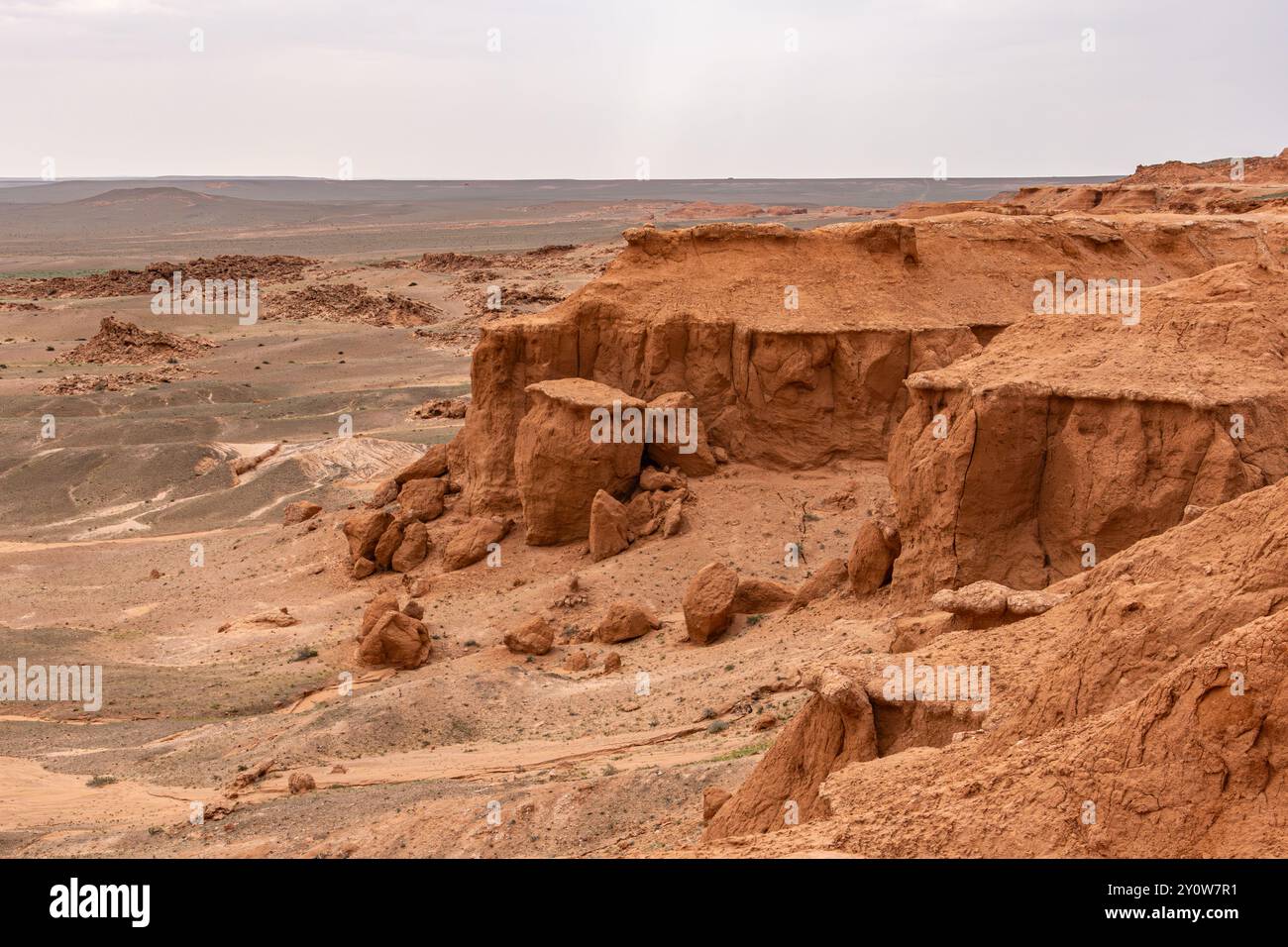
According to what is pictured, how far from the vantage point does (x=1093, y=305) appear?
43.1ft

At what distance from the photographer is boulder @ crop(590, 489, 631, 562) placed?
1786cm

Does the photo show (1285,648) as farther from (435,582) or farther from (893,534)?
(435,582)

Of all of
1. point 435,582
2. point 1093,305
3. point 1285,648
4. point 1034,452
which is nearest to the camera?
point 1285,648

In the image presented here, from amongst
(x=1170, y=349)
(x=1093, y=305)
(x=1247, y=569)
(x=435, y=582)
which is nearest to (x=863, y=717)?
(x=1247, y=569)

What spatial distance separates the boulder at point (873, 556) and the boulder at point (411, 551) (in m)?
8.23

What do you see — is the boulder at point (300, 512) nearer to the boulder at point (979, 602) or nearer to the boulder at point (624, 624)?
the boulder at point (624, 624)

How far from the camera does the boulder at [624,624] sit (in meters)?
15.7

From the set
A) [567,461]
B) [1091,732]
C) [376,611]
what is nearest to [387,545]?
[376,611]

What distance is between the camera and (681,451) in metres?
18.8

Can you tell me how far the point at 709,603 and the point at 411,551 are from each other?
262 inches

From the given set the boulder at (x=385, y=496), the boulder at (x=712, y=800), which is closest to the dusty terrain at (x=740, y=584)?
the boulder at (x=712, y=800)

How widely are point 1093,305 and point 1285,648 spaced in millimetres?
8585
